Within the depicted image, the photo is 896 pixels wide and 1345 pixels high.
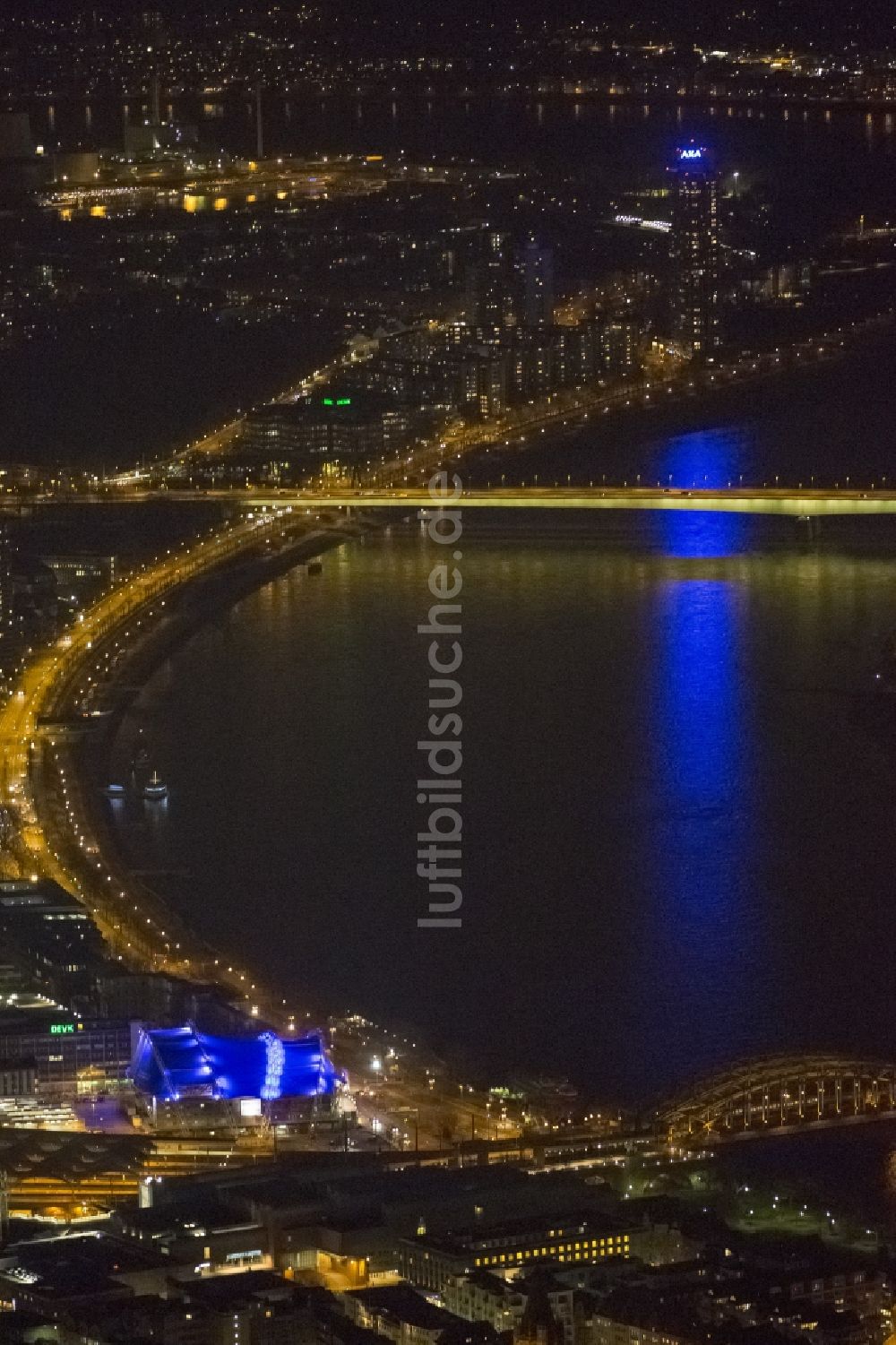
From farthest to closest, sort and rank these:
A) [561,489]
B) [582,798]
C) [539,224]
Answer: [539,224] → [561,489] → [582,798]

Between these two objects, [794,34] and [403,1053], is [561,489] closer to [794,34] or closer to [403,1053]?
[403,1053]

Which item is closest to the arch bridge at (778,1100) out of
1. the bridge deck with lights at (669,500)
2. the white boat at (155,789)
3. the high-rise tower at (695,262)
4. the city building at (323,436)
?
the white boat at (155,789)

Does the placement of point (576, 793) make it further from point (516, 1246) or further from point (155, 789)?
point (516, 1246)

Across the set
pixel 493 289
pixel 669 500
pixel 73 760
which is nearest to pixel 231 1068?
pixel 73 760

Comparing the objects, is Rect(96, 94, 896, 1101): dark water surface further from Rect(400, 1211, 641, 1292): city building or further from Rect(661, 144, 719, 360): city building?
Rect(661, 144, 719, 360): city building

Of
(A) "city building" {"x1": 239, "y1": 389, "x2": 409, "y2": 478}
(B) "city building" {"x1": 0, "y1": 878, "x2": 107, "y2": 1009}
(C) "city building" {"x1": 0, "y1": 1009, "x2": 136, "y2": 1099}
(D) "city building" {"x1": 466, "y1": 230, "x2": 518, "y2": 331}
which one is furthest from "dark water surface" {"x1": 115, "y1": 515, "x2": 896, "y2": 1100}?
(D) "city building" {"x1": 466, "y1": 230, "x2": 518, "y2": 331}

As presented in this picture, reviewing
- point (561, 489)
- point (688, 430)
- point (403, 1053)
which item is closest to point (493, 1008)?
point (403, 1053)
